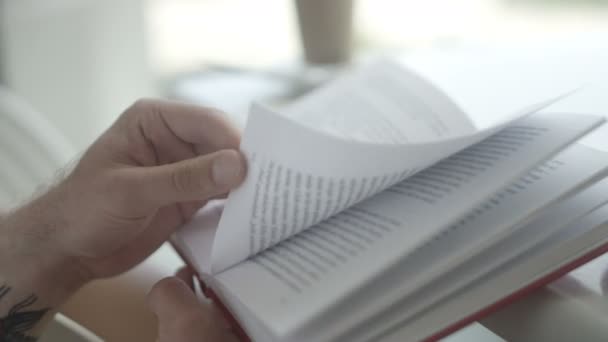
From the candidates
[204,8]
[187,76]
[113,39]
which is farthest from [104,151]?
[204,8]

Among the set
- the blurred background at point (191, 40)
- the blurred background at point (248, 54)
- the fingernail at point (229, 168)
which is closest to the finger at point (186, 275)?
the blurred background at point (248, 54)

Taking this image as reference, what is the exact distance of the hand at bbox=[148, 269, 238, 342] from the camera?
1.33ft

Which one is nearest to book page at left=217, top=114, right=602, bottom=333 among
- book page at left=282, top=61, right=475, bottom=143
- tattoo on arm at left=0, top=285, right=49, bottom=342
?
book page at left=282, top=61, right=475, bottom=143

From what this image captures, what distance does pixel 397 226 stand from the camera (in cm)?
38

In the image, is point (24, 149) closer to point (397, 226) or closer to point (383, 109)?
point (383, 109)

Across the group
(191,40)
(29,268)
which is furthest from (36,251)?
(191,40)

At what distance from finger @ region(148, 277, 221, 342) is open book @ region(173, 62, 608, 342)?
0.07ft

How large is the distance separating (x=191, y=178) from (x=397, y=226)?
146mm

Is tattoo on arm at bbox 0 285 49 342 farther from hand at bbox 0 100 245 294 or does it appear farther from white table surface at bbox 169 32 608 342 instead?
white table surface at bbox 169 32 608 342

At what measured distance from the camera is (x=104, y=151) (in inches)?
19.9

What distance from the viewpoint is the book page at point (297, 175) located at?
386 millimetres

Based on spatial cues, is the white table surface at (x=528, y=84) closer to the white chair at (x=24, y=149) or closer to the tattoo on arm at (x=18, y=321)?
the white chair at (x=24, y=149)

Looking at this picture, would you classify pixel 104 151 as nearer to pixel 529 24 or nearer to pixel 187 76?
pixel 187 76

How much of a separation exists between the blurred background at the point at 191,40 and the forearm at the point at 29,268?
1.17 feet
